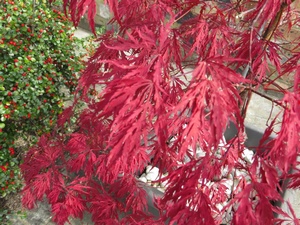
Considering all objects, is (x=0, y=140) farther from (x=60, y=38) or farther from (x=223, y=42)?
(x=223, y=42)

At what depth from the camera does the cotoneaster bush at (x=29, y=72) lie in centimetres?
184

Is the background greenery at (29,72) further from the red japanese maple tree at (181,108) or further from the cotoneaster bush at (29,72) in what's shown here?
the red japanese maple tree at (181,108)

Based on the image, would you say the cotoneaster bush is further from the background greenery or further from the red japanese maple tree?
the red japanese maple tree

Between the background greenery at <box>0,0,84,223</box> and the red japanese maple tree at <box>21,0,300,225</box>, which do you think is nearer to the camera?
the red japanese maple tree at <box>21,0,300,225</box>

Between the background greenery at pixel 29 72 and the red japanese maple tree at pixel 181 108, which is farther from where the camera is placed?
the background greenery at pixel 29 72

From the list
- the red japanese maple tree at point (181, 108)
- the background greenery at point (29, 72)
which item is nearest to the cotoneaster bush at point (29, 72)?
the background greenery at point (29, 72)

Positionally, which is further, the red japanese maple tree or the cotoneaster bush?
the cotoneaster bush

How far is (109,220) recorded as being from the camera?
58.6 inches

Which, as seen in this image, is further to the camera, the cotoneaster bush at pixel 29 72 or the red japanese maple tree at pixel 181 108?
the cotoneaster bush at pixel 29 72

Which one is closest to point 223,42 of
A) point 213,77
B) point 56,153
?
point 213,77

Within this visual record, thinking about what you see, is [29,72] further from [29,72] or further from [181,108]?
[181,108]

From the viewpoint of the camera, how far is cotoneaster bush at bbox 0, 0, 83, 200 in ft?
6.05

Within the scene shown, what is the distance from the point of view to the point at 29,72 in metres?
1.91

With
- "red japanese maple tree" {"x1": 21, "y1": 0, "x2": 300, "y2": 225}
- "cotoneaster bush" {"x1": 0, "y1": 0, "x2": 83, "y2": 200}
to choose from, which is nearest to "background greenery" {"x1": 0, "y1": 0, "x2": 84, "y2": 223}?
"cotoneaster bush" {"x1": 0, "y1": 0, "x2": 83, "y2": 200}
